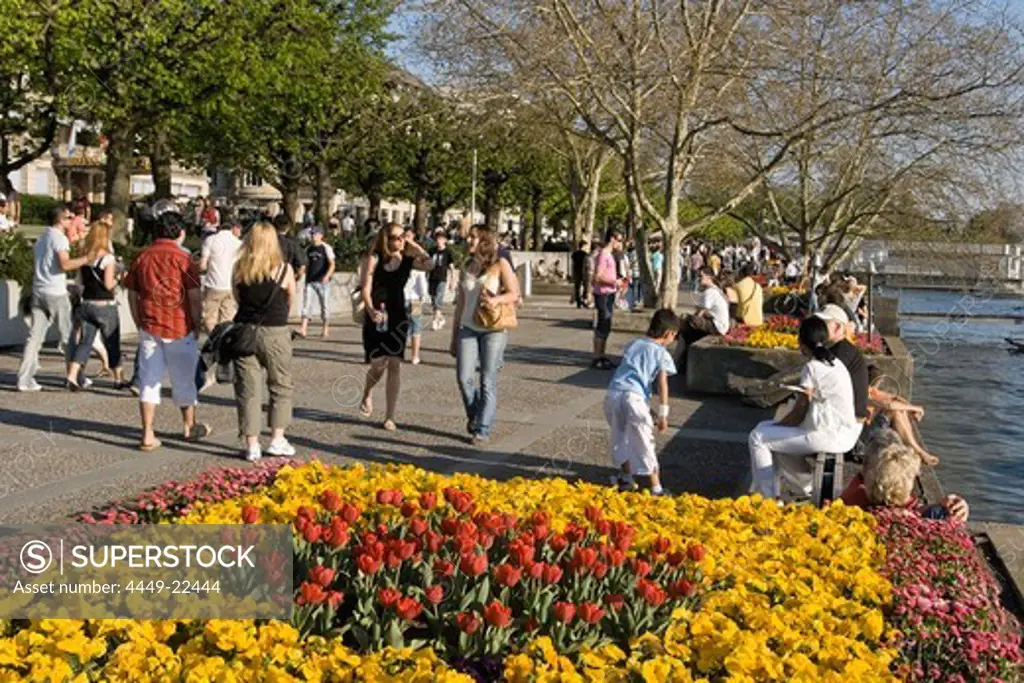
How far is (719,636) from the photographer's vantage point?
429 centimetres

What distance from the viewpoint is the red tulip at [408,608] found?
13.8 ft

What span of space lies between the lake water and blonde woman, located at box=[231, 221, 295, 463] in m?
6.63

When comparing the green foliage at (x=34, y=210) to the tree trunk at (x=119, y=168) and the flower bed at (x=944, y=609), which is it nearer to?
the tree trunk at (x=119, y=168)

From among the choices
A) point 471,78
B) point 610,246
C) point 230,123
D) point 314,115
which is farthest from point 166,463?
point 314,115

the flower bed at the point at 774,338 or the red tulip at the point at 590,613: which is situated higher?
the flower bed at the point at 774,338

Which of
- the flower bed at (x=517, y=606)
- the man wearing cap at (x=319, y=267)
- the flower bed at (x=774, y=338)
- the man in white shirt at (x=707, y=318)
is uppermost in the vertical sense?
the man wearing cap at (x=319, y=267)

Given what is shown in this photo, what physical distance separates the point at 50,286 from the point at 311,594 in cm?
963

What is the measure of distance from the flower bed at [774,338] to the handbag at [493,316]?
4697 millimetres

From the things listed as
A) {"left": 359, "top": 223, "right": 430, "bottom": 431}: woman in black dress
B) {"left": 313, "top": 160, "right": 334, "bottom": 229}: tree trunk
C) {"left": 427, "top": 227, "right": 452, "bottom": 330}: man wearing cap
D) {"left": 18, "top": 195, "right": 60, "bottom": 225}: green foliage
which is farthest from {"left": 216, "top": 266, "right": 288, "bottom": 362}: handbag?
{"left": 18, "top": 195, "right": 60, "bottom": 225}: green foliage

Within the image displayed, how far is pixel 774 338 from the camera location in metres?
15.2

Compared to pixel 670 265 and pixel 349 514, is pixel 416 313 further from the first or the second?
pixel 349 514

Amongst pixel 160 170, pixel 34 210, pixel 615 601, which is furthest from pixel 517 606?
pixel 34 210

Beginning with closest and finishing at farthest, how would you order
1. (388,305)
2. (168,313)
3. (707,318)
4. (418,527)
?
(418,527), (168,313), (388,305), (707,318)

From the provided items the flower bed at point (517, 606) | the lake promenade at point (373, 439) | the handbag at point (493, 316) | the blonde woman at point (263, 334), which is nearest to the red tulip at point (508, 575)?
the flower bed at point (517, 606)
